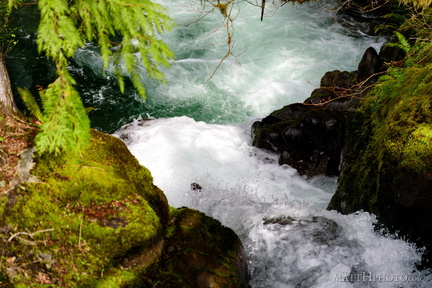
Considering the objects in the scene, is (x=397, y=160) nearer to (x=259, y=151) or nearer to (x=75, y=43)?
(x=259, y=151)

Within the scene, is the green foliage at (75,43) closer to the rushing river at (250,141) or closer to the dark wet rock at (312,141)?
the rushing river at (250,141)

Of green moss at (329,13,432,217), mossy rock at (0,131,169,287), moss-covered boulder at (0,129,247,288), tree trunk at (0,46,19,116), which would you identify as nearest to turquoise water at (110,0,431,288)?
green moss at (329,13,432,217)

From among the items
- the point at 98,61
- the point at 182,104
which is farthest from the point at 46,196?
the point at 98,61

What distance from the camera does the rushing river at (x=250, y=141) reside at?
14.2 ft

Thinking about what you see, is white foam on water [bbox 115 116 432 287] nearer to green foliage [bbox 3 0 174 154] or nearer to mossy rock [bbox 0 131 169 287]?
mossy rock [bbox 0 131 169 287]

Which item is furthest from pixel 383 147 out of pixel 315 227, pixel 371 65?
pixel 371 65

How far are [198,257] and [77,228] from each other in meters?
1.30

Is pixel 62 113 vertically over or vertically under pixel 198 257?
over

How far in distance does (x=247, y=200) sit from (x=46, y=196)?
3571 mm

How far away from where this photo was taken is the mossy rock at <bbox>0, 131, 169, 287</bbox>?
2.80 metres

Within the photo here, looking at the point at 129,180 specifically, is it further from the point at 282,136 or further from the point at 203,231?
the point at 282,136

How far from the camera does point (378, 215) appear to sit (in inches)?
186

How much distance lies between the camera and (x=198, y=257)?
3465 millimetres

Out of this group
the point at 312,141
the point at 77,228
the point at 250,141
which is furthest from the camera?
the point at 250,141
